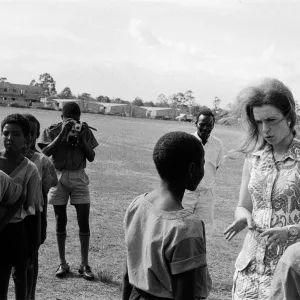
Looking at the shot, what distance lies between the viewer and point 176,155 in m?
2.32

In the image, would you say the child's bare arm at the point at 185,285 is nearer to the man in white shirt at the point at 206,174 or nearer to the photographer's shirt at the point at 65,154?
A: the man in white shirt at the point at 206,174

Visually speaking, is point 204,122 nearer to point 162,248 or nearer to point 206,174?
point 206,174

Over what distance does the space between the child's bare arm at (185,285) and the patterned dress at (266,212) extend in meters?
0.76

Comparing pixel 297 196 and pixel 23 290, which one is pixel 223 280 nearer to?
pixel 23 290

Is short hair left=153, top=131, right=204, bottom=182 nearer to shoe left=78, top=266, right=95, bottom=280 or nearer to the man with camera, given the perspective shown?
the man with camera

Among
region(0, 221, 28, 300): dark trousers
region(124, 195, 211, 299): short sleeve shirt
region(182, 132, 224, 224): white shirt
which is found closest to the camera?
region(124, 195, 211, 299): short sleeve shirt

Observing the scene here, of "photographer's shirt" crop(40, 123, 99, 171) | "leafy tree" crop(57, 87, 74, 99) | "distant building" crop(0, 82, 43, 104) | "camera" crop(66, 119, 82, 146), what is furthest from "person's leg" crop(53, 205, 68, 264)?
A: "leafy tree" crop(57, 87, 74, 99)

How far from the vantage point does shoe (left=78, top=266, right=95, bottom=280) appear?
557 centimetres

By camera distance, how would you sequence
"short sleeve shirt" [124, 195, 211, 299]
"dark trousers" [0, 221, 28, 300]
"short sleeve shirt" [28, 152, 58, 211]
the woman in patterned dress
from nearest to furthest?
"short sleeve shirt" [124, 195, 211, 299] → the woman in patterned dress → "dark trousers" [0, 221, 28, 300] → "short sleeve shirt" [28, 152, 58, 211]

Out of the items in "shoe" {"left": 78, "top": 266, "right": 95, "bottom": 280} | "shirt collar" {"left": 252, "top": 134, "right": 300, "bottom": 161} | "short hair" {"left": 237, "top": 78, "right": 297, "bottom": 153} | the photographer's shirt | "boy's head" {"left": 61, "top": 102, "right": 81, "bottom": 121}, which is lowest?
"shoe" {"left": 78, "top": 266, "right": 95, "bottom": 280}

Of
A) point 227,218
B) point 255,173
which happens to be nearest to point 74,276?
point 255,173

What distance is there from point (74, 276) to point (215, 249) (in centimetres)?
231

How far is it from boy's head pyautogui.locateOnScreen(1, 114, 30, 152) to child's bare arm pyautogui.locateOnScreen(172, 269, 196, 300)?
2182 mm

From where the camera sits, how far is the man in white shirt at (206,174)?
531 cm
